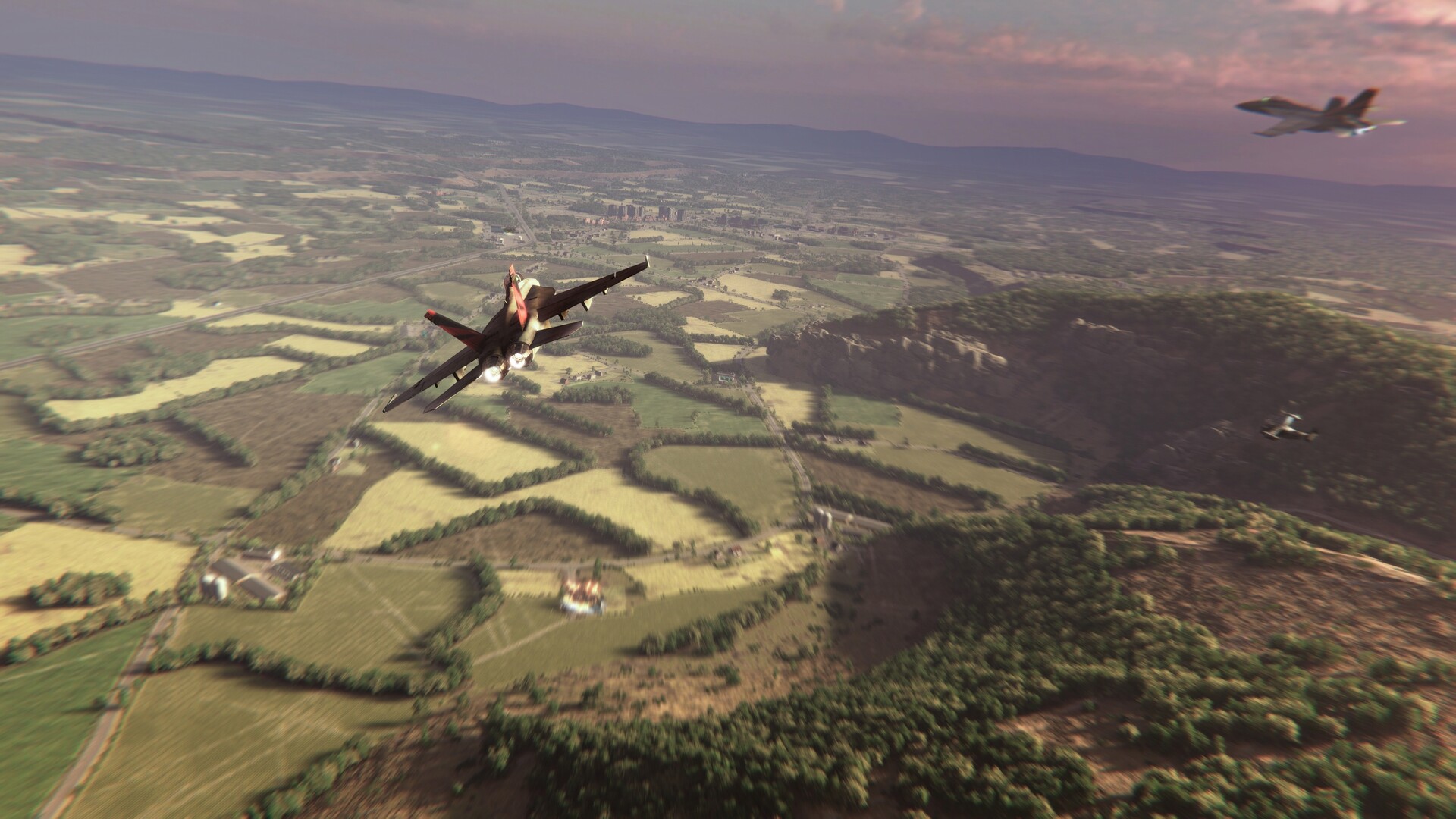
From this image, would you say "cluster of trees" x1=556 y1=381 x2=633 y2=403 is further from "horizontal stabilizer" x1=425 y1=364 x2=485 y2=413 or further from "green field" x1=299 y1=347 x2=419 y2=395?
"horizontal stabilizer" x1=425 y1=364 x2=485 y2=413

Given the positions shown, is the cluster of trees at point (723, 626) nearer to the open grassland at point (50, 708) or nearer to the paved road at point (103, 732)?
the paved road at point (103, 732)

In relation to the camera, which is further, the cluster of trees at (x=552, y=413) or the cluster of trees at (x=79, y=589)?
the cluster of trees at (x=552, y=413)

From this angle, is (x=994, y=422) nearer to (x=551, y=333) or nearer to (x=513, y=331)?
(x=551, y=333)

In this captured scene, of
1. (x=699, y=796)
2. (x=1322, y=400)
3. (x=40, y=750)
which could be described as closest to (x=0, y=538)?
(x=40, y=750)

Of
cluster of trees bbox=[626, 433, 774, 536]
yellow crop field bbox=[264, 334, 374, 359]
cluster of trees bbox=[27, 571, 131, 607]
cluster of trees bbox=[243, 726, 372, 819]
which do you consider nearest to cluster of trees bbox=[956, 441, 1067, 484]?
cluster of trees bbox=[626, 433, 774, 536]

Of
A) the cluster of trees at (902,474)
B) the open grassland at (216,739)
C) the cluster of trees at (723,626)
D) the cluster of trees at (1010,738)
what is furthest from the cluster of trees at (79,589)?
the cluster of trees at (902,474)

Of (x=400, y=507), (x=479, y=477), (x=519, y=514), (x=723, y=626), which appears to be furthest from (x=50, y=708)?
(x=723, y=626)

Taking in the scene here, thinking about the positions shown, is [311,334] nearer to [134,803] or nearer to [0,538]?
[0,538]
